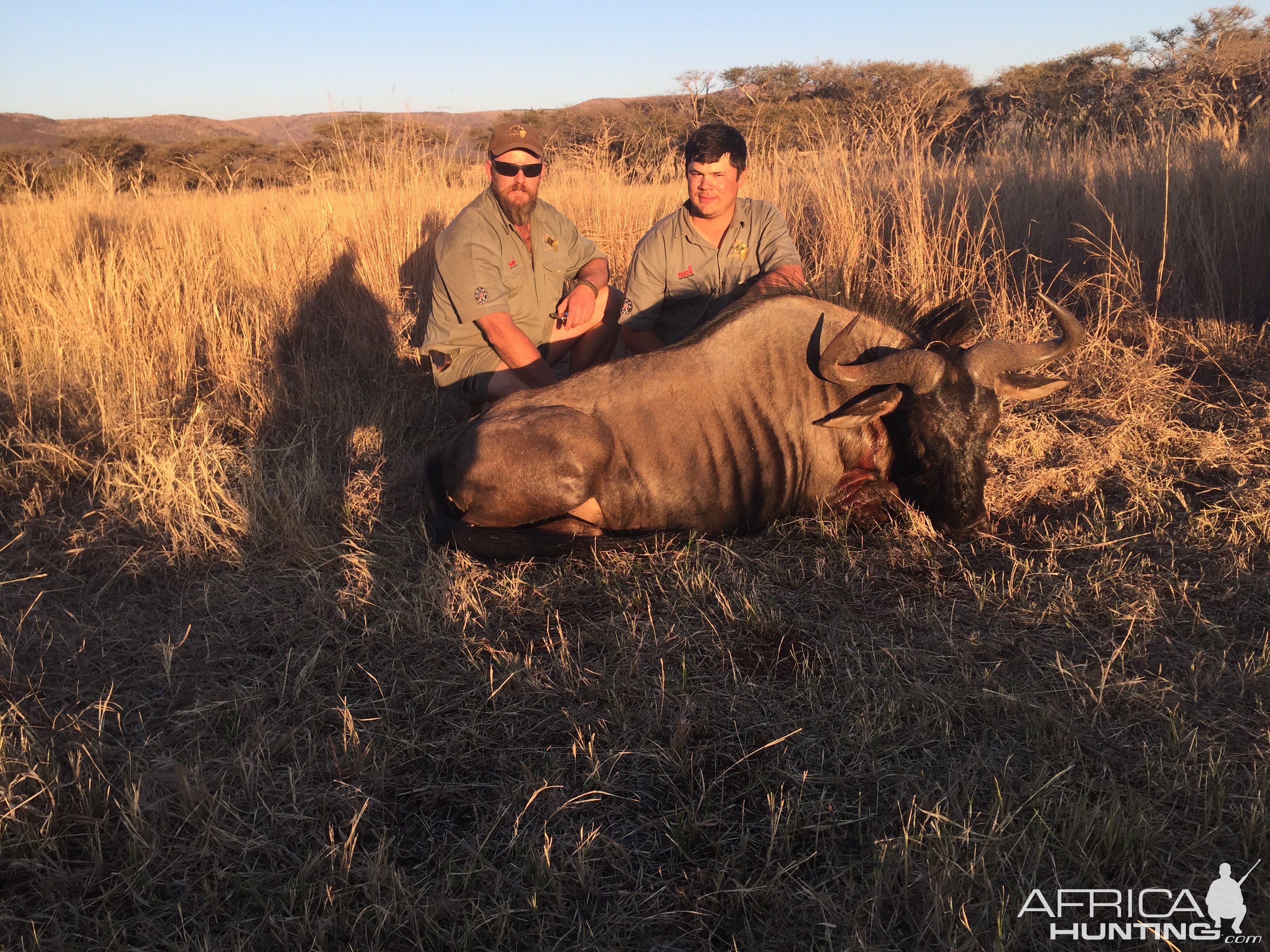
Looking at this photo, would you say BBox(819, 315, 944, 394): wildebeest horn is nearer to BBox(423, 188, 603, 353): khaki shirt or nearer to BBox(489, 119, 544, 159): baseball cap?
BBox(423, 188, 603, 353): khaki shirt

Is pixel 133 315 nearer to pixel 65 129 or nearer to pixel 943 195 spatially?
pixel 943 195

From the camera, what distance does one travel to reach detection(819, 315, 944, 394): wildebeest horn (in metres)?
3.70

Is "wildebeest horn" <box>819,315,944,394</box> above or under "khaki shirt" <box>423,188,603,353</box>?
under

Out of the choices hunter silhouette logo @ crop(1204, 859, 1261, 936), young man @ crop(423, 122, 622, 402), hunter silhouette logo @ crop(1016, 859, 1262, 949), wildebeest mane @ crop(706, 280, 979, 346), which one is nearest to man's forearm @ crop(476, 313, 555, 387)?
young man @ crop(423, 122, 622, 402)

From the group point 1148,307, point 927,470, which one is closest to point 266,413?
point 927,470

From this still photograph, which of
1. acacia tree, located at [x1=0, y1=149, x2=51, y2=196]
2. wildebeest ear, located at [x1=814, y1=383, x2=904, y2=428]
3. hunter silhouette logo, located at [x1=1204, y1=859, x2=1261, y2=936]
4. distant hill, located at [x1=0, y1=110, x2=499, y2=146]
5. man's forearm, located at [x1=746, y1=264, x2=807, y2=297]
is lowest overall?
hunter silhouette logo, located at [x1=1204, y1=859, x2=1261, y2=936]

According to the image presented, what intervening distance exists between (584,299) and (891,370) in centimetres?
210

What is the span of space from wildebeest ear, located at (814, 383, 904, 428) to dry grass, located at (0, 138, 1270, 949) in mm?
465

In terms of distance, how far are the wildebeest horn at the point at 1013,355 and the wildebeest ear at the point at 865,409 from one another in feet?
1.12

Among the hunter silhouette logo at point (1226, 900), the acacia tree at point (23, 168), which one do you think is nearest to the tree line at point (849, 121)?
the acacia tree at point (23, 168)

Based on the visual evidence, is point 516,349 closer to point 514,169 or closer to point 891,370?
point 514,169

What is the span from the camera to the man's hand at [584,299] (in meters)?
5.10

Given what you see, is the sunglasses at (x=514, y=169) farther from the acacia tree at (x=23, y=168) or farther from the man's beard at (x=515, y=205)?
the acacia tree at (x=23, y=168)

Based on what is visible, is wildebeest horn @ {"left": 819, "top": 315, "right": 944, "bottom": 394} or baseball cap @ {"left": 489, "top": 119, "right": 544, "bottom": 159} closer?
wildebeest horn @ {"left": 819, "top": 315, "right": 944, "bottom": 394}
